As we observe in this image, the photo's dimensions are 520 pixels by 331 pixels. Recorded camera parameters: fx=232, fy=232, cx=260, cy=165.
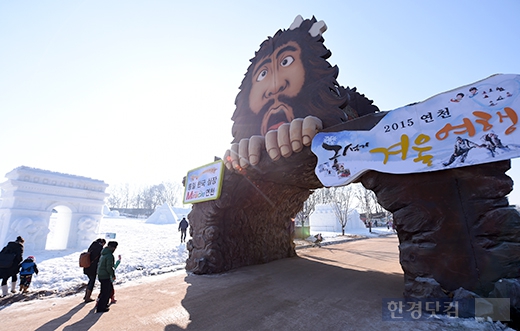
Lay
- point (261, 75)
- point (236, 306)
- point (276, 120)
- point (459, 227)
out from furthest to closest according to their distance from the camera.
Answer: point (261, 75) < point (276, 120) < point (236, 306) < point (459, 227)

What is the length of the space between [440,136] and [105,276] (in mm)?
7032

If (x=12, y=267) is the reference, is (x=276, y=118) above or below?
above

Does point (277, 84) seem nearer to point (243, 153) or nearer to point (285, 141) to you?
point (285, 141)

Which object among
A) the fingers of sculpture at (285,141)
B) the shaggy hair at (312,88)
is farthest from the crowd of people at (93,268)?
the shaggy hair at (312,88)

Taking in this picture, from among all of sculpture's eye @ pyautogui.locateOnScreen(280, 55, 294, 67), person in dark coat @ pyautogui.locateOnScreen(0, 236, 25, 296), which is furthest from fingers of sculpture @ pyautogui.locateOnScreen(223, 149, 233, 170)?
person in dark coat @ pyautogui.locateOnScreen(0, 236, 25, 296)

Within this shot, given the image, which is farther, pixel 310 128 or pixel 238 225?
pixel 238 225

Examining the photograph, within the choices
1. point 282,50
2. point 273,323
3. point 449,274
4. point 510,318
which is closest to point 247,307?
point 273,323

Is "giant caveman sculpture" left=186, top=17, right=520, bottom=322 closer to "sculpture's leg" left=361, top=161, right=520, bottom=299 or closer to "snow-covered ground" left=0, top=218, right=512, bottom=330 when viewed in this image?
"sculpture's leg" left=361, top=161, right=520, bottom=299

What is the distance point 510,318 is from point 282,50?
7552 millimetres

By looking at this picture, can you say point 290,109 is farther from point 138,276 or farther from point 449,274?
point 138,276

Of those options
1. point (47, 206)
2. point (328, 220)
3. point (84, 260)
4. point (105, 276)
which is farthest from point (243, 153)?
point (328, 220)

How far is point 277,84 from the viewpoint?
283 inches

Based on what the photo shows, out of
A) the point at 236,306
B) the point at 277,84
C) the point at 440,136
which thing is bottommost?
the point at 236,306

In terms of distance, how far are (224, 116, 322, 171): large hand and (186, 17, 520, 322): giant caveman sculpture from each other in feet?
0.09
